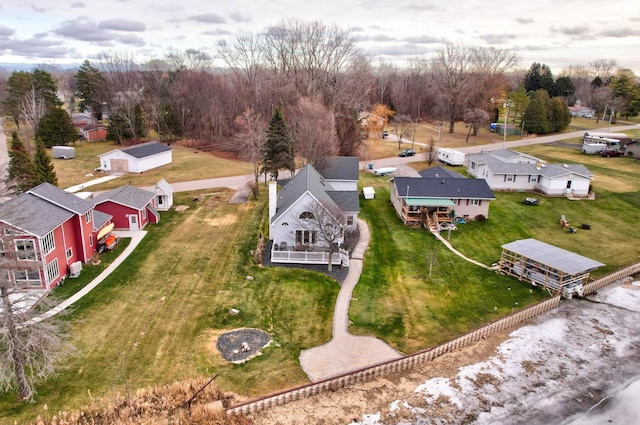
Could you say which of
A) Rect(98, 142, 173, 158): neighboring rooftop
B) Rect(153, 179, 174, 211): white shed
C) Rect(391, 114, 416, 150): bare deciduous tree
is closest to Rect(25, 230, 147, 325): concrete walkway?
Rect(153, 179, 174, 211): white shed

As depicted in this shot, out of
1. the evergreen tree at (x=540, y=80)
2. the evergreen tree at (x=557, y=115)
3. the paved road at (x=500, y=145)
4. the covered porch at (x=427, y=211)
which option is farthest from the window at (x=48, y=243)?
the evergreen tree at (x=540, y=80)

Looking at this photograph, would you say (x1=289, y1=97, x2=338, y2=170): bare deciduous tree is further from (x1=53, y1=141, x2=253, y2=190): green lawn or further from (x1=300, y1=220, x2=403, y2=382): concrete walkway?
(x1=300, y1=220, x2=403, y2=382): concrete walkway

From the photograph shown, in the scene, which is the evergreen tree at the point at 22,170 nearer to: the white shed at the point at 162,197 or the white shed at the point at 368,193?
the white shed at the point at 162,197

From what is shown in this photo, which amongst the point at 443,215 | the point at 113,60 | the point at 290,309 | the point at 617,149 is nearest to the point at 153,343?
the point at 290,309

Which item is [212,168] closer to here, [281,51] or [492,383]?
[281,51]

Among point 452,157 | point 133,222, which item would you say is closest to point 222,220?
point 133,222

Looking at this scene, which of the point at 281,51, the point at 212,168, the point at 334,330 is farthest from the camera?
the point at 281,51
